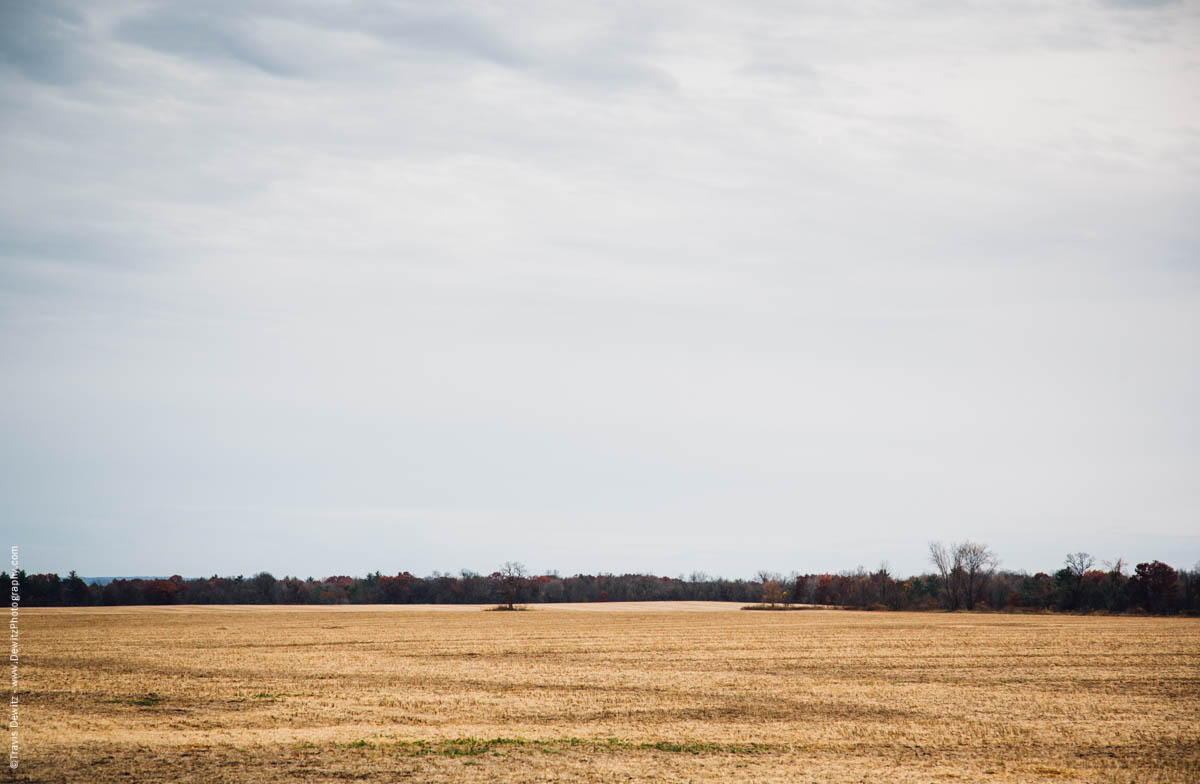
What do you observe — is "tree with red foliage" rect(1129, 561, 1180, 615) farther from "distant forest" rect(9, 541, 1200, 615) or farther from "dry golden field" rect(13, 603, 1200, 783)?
"dry golden field" rect(13, 603, 1200, 783)

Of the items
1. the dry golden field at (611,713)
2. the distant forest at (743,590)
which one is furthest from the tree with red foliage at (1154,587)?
the dry golden field at (611,713)

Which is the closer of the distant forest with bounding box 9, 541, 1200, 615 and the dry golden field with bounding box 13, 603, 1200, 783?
the dry golden field with bounding box 13, 603, 1200, 783

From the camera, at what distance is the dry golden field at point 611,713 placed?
67.6 ft

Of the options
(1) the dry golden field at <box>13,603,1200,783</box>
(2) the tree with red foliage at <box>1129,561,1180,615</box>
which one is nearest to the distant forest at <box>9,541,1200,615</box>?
(2) the tree with red foliage at <box>1129,561,1180,615</box>

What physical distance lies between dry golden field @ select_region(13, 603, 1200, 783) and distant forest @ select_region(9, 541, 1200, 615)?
76421 millimetres

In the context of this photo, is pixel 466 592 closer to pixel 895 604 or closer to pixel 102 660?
pixel 895 604

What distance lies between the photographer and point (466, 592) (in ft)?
579

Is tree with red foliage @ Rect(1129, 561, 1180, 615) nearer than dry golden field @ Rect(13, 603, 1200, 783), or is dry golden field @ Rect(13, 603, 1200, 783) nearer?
dry golden field @ Rect(13, 603, 1200, 783)

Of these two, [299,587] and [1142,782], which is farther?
[299,587]

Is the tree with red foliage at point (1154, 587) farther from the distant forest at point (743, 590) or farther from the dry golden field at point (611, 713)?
the dry golden field at point (611, 713)

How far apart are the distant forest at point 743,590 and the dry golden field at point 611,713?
3009 inches

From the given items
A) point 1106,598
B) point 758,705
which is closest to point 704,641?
point 758,705

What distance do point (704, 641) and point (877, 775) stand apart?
44893mm

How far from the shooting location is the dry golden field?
2061cm
